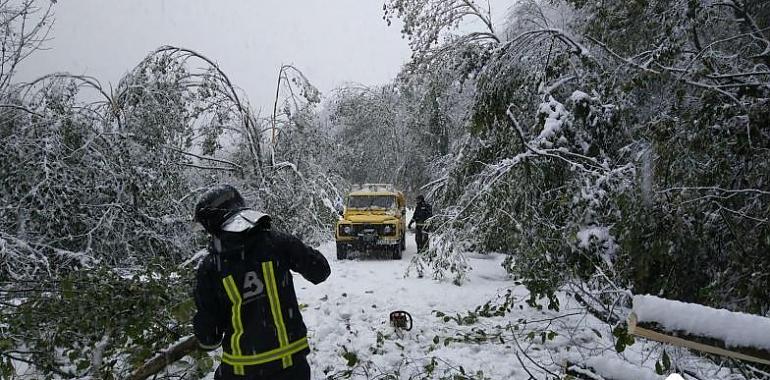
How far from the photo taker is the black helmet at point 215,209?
261 cm

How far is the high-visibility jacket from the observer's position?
8.64 ft

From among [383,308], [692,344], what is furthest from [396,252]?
[692,344]

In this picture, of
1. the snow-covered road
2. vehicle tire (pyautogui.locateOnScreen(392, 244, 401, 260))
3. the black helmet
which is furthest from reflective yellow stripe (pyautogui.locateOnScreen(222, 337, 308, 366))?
vehicle tire (pyautogui.locateOnScreen(392, 244, 401, 260))

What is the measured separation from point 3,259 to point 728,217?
844 centimetres

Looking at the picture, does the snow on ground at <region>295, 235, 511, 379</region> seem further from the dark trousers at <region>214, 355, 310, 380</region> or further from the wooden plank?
the wooden plank

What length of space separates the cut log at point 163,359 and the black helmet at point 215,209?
1.32 metres

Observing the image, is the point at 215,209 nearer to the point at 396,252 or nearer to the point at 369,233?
the point at 369,233

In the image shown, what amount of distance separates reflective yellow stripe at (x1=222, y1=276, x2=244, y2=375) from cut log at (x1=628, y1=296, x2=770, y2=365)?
1965mm

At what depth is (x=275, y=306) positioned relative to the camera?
270 cm

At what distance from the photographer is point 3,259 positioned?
6.24m

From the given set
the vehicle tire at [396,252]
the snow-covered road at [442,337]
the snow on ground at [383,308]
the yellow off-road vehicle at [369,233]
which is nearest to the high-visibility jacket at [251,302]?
the snow-covered road at [442,337]

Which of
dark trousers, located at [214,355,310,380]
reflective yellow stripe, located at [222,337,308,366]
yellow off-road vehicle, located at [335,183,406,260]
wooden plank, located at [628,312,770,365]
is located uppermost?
Result: wooden plank, located at [628,312,770,365]

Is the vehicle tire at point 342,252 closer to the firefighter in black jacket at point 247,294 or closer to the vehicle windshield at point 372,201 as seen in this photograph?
the vehicle windshield at point 372,201

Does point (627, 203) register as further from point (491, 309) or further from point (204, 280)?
point (204, 280)
